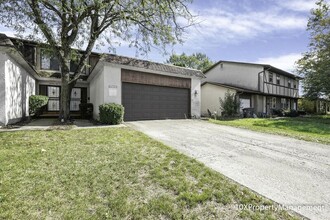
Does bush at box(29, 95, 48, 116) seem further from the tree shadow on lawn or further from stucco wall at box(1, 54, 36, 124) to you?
the tree shadow on lawn

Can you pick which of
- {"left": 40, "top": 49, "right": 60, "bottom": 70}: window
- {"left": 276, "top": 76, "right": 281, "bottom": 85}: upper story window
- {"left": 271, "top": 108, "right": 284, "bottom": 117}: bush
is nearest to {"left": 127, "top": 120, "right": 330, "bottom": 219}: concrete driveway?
{"left": 40, "top": 49, "right": 60, "bottom": 70}: window

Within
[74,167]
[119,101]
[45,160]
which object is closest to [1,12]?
[119,101]

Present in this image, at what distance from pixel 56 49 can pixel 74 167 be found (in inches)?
313

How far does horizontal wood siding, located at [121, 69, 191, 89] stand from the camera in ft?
37.6

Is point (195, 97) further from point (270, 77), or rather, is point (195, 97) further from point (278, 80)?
point (278, 80)

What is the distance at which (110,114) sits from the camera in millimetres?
9797

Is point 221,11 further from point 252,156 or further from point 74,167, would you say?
point 74,167

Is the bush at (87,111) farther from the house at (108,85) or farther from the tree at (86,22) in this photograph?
the tree at (86,22)

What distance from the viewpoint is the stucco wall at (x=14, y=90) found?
837cm

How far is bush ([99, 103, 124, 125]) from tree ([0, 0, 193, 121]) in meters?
2.06

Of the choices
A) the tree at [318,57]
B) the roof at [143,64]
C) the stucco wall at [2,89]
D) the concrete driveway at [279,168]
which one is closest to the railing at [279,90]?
the tree at [318,57]

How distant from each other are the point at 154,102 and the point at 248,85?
45.6ft

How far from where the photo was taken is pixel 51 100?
15766 millimetres

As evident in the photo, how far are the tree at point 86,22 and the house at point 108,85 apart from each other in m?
1.36
